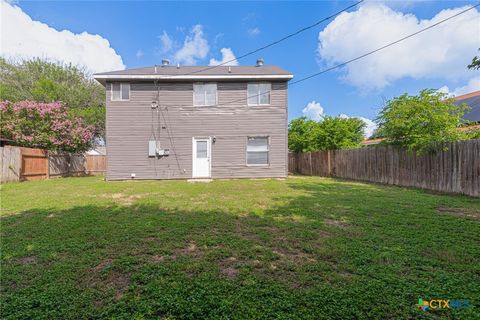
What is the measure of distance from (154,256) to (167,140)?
924cm

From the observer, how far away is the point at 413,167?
839cm

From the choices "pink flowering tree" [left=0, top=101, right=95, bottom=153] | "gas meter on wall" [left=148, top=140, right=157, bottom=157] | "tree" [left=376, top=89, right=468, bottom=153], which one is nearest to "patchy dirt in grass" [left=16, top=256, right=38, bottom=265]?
"gas meter on wall" [left=148, top=140, right=157, bottom=157]

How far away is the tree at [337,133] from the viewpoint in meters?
13.7

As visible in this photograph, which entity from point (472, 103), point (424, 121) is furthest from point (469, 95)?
point (424, 121)

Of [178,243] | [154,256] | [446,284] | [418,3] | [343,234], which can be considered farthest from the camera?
[418,3]

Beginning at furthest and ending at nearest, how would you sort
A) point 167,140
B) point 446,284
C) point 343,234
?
1. point 167,140
2. point 343,234
3. point 446,284

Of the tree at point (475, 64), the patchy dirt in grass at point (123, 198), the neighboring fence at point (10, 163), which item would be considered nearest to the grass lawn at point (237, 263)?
the patchy dirt in grass at point (123, 198)

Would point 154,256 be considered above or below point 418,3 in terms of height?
below

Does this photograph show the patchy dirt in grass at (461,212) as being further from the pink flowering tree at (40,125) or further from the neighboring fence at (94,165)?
the neighboring fence at (94,165)

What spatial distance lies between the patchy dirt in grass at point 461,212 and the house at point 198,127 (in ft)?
23.0

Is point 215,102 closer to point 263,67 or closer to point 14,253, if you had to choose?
point 263,67

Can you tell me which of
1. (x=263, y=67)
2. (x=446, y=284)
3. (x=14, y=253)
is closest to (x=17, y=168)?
(x=14, y=253)

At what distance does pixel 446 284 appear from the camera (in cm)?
219

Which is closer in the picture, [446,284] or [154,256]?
[446,284]
